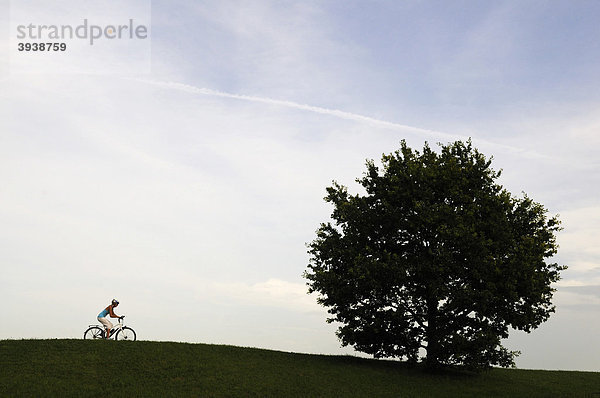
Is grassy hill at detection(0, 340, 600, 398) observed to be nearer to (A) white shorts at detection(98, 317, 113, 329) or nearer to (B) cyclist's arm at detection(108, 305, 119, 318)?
(A) white shorts at detection(98, 317, 113, 329)

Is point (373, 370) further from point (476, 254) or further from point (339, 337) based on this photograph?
point (476, 254)

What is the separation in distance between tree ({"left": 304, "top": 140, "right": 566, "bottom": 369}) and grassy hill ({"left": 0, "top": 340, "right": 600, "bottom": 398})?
2313 mm

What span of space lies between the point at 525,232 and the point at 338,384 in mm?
18100

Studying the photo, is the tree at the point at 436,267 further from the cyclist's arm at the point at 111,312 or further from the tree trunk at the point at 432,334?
the cyclist's arm at the point at 111,312

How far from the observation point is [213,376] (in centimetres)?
2933

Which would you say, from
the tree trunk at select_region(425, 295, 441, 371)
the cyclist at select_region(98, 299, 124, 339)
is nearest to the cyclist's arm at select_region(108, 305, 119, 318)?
the cyclist at select_region(98, 299, 124, 339)

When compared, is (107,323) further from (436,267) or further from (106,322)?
(436,267)

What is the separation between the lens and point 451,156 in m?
39.2

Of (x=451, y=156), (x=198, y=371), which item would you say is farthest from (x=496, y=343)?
(x=198, y=371)

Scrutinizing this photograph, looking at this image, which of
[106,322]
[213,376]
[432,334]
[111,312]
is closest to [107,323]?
[106,322]

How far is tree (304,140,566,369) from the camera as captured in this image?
3397 centimetres

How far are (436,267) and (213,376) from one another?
15021 mm

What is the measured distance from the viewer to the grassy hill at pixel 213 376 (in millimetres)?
27172

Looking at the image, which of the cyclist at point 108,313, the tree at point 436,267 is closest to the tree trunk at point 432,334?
the tree at point 436,267
